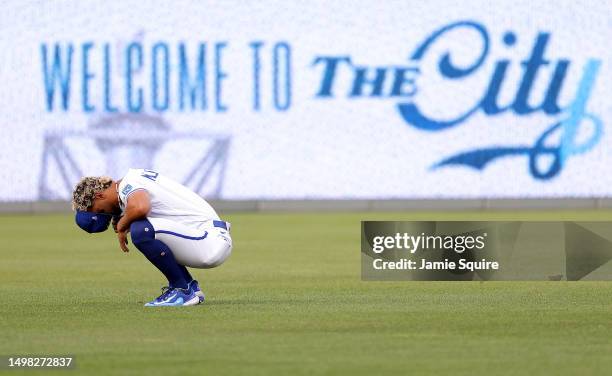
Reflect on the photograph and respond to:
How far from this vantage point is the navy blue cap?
11.0m

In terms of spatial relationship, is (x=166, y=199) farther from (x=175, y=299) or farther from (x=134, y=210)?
(x=175, y=299)

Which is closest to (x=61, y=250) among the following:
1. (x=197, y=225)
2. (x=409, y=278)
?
(x=409, y=278)

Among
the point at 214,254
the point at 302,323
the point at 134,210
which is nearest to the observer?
the point at 302,323

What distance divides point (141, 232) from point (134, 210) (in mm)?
178

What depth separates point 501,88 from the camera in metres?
29.8

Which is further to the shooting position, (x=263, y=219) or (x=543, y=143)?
(x=543, y=143)

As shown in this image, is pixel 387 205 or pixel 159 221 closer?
pixel 159 221

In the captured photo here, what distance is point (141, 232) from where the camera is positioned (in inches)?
429

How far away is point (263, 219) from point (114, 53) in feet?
16.3

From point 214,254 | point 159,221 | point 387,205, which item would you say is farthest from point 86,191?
point 387,205

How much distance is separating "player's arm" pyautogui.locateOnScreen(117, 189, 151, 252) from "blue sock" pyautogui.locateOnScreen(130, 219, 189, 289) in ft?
0.19

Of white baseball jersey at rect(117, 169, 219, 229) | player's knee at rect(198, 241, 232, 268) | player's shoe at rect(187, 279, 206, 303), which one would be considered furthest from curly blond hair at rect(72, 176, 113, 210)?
player's shoe at rect(187, 279, 206, 303)

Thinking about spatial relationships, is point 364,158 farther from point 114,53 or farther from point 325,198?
point 114,53

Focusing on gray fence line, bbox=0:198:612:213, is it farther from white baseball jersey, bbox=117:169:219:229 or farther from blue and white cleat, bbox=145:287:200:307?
white baseball jersey, bbox=117:169:219:229
